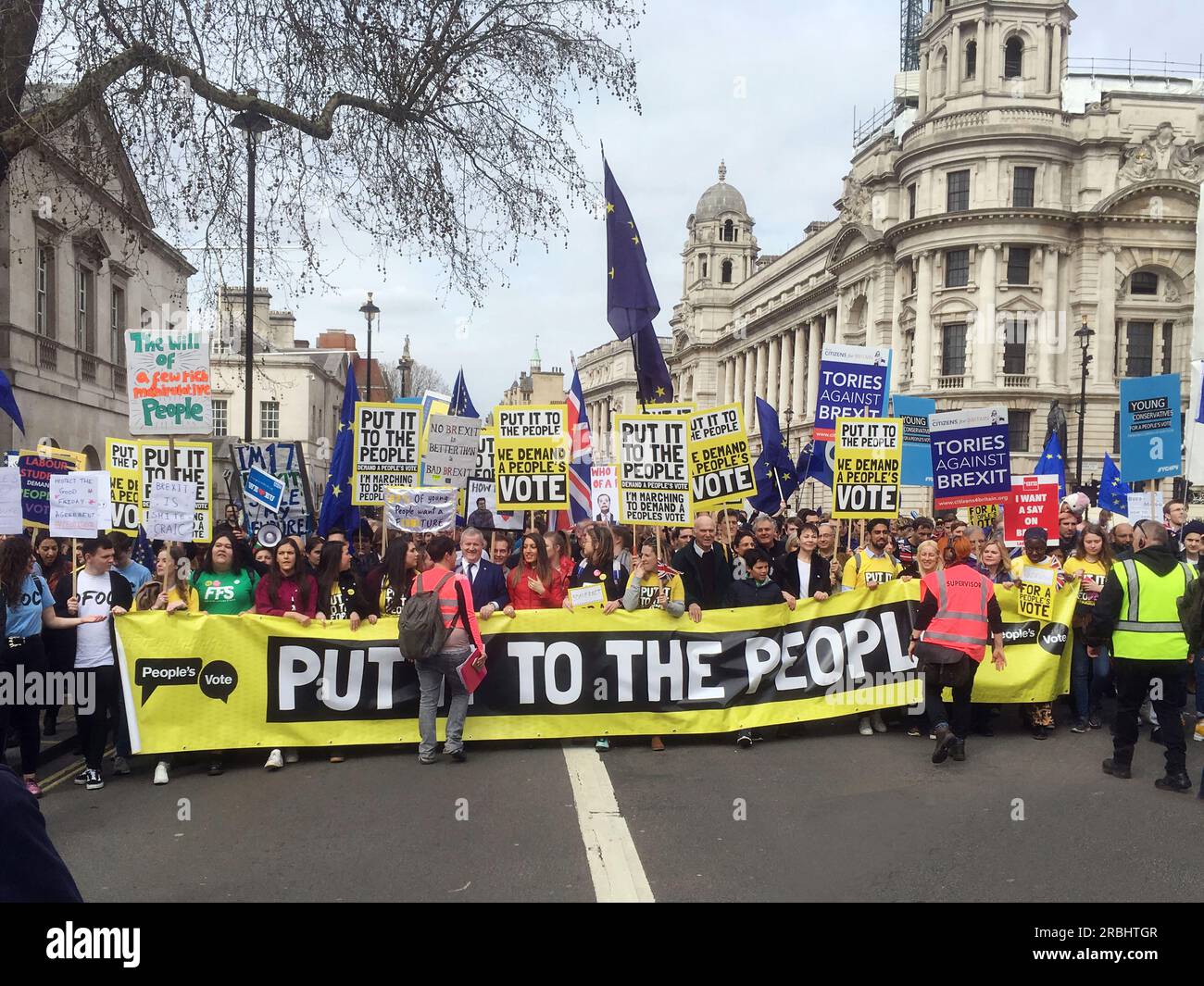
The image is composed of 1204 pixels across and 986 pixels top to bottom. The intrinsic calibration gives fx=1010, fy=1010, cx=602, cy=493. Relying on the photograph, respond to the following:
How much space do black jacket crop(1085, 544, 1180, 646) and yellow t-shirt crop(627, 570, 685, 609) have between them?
9.86 ft

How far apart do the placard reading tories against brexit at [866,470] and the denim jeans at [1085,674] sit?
8.20 ft

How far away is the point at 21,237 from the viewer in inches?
882

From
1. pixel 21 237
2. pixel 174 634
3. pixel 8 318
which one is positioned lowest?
pixel 174 634

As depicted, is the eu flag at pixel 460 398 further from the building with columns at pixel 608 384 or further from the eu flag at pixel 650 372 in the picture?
the building with columns at pixel 608 384

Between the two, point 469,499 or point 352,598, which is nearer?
point 352,598

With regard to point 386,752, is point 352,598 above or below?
above

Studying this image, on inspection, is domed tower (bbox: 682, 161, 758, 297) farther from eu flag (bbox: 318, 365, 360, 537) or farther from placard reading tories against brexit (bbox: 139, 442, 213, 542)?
placard reading tories against brexit (bbox: 139, 442, 213, 542)

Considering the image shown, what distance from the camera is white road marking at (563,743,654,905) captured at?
4.82 meters

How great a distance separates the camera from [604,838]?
18.4 ft

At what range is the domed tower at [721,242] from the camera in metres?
102

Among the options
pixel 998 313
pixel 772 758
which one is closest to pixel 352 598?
pixel 772 758
